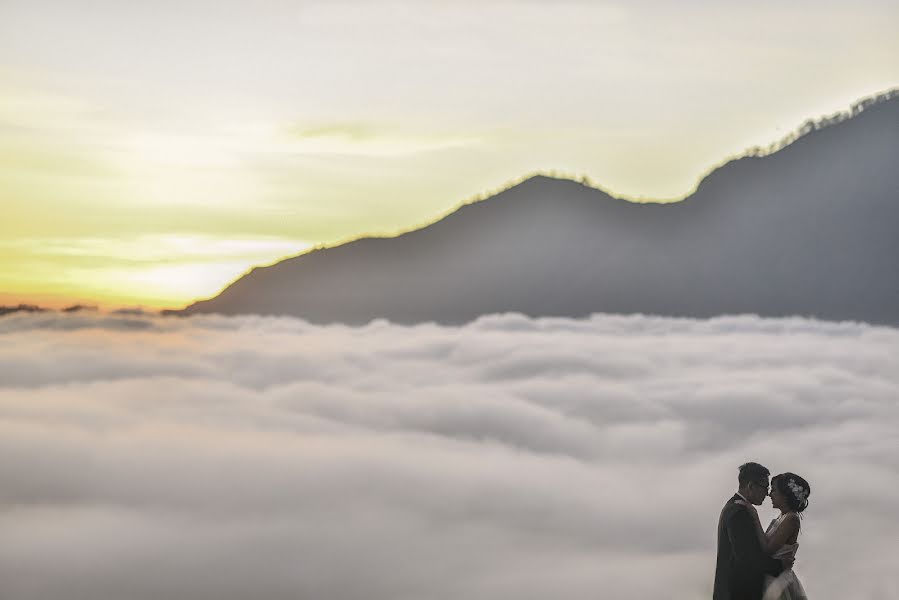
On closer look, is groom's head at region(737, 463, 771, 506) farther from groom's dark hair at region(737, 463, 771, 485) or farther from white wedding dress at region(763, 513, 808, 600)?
white wedding dress at region(763, 513, 808, 600)

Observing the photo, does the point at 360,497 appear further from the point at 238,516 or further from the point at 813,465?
the point at 813,465

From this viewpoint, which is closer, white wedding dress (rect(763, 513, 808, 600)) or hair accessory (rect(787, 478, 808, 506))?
hair accessory (rect(787, 478, 808, 506))

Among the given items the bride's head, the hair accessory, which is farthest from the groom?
the hair accessory

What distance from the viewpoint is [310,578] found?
159 m

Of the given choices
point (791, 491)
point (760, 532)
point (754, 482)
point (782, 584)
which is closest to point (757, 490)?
point (754, 482)

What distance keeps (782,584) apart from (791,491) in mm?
1051

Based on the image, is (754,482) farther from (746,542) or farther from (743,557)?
(743,557)

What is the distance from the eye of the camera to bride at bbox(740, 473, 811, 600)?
9.73 metres

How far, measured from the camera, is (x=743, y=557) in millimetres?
10008

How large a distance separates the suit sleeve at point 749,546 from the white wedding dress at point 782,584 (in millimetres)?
72

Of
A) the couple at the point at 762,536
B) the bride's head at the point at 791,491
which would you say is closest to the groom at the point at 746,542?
the couple at the point at 762,536

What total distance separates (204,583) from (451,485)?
59670 mm

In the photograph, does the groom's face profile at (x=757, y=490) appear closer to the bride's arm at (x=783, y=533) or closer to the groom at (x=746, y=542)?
the groom at (x=746, y=542)

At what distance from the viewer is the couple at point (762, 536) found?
9.76m
